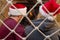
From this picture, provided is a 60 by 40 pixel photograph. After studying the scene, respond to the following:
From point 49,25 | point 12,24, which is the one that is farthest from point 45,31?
point 12,24

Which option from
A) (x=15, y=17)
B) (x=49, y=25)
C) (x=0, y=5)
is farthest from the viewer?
(x=0, y=5)

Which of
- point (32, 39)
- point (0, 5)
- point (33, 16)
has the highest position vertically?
point (32, 39)

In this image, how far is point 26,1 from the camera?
267 cm

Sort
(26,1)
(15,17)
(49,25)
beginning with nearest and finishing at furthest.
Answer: (49,25), (15,17), (26,1)

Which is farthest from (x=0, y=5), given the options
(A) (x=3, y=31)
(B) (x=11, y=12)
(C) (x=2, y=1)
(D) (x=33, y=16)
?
(A) (x=3, y=31)

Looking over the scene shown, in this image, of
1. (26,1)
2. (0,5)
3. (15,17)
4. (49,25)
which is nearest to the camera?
(49,25)

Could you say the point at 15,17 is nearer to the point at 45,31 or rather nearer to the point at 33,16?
the point at 45,31

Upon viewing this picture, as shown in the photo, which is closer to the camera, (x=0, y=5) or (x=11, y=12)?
(x=11, y=12)

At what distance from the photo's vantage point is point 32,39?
4.20 ft

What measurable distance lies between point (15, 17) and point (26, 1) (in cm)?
129

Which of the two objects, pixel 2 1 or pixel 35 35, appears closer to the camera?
pixel 35 35

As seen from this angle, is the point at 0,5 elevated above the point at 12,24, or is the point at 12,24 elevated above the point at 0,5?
the point at 12,24

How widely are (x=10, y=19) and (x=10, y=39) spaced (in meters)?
0.14

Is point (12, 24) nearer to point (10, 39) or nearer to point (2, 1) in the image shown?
point (10, 39)
